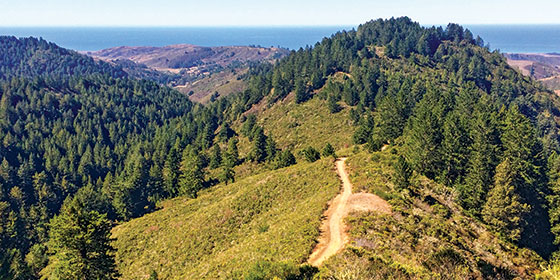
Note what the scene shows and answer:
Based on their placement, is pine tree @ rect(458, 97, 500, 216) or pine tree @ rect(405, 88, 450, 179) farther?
pine tree @ rect(405, 88, 450, 179)

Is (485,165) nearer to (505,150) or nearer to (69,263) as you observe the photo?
(505,150)

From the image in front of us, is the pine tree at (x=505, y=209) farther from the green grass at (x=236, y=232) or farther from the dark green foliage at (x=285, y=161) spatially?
the dark green foliage at (x=285, y=161)

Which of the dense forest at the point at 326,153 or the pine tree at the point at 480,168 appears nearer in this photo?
the dense forest at the point at 326,153

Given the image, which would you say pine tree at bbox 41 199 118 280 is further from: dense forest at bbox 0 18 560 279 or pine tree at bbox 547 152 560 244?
pine tree at bbox 547 152 560 244

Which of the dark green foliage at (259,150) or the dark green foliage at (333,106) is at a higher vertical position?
the dark green foliage at (333,106)

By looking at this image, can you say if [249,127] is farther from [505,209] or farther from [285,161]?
[505,209]

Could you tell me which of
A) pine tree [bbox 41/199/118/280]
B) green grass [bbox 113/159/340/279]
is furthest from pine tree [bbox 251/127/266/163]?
pine tree [bbox 41/199/118/280]

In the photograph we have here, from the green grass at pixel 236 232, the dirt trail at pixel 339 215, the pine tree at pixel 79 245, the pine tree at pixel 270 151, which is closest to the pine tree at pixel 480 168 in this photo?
the dirt trail at pixel 339 215
